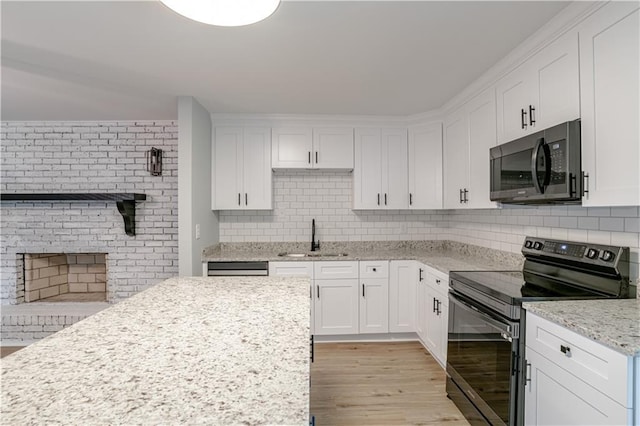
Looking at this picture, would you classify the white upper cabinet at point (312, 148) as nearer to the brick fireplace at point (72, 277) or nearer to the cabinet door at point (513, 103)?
the cabinet door at point (513, 103)

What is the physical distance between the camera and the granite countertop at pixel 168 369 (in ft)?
2.15

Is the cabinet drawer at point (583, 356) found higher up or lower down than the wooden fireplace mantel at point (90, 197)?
lower down

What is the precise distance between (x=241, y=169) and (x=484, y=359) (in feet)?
9.21

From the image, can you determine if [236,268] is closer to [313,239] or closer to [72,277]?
[313,239]

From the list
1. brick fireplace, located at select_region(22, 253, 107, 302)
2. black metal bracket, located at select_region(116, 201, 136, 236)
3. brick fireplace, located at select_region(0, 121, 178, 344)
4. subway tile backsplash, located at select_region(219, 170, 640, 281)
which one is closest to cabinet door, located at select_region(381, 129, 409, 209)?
subway tile backsplash, located at select_region(219, 170, 640, 281)

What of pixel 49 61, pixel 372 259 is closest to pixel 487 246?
pixel 372 259

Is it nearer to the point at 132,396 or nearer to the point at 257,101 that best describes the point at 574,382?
the point at 132,396

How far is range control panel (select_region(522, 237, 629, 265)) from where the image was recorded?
5.57ft

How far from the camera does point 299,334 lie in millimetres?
1076

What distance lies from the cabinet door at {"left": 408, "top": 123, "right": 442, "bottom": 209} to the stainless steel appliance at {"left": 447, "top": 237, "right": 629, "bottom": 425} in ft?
4.22

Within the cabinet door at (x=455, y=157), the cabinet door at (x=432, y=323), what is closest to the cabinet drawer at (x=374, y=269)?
the cabinet door at (x=432, y=323)

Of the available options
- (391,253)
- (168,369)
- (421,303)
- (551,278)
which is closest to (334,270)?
(391,253)

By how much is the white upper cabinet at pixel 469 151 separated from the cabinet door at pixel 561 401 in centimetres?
130

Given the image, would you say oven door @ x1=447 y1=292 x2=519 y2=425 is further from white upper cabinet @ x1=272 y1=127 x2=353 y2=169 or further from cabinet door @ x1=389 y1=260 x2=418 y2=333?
white upper cabinet @ x1=272 y1=127 x2=353 y2=169
